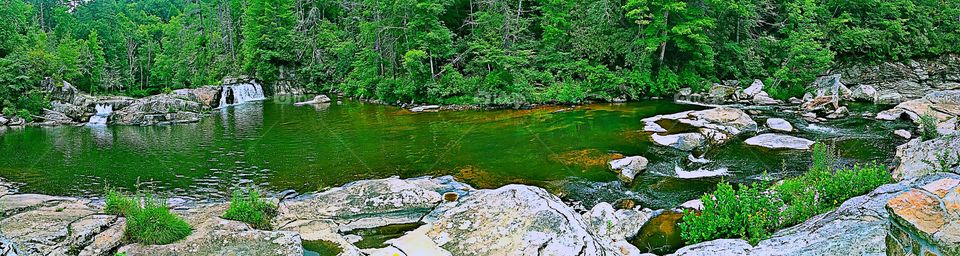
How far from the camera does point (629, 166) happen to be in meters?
12.2

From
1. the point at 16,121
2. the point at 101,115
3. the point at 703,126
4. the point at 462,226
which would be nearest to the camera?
the point at 462,226

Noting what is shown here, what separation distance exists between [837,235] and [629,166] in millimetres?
6636

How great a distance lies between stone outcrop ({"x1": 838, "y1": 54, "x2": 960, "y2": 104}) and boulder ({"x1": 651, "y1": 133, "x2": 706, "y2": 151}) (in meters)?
19.4

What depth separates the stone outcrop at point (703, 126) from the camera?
14.9 meters

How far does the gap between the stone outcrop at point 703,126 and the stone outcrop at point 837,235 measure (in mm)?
8130

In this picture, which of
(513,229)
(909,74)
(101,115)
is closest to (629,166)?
(513,229)

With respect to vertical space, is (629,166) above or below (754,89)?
below

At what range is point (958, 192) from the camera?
415 cm

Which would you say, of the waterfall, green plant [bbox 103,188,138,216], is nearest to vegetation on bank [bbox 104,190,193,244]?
green plant [bbox 103,188,138,216]

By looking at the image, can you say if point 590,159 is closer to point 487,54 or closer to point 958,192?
point 958,192

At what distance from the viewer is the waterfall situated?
33953 millimetres

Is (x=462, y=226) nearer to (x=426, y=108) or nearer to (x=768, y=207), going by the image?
(x=768, y=207)

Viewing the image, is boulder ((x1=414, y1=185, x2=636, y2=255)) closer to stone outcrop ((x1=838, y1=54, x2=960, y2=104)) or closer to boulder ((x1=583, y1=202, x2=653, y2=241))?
boulder ((x1=583, y1=202, x2=653, y2=241))

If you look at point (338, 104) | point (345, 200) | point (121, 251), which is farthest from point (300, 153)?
point (338, 104)
